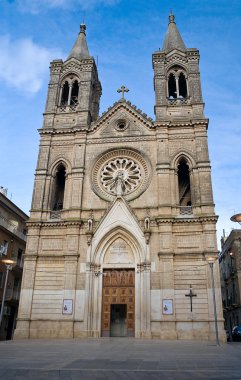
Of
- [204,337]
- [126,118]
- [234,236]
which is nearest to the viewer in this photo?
[204,337]

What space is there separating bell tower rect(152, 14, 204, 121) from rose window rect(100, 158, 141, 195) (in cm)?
493

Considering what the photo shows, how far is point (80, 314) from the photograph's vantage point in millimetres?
22812

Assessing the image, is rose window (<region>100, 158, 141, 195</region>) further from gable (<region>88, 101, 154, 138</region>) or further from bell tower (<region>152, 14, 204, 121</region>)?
bell tower (<region>152, 14, 204, 121</region>)

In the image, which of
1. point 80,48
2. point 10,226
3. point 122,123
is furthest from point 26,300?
point 80,48

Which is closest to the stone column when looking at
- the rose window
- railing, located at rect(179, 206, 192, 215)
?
the rose window

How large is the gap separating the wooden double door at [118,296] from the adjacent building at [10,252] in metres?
11.8

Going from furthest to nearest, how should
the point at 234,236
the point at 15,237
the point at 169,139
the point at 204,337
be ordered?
the point at 234,236
the point at 15,237
the point at 169,139
the point at 204,337

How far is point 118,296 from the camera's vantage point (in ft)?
77.6

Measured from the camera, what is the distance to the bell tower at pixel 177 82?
29188mm

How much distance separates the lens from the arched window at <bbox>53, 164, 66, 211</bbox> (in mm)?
28938

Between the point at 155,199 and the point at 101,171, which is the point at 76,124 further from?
the point at 155,199

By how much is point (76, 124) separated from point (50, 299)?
15381 millimetres

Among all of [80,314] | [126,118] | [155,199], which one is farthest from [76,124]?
[80,314]

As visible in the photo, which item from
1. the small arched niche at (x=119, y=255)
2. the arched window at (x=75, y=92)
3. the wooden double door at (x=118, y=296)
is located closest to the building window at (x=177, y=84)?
the arched window at (x=75, y=92)
